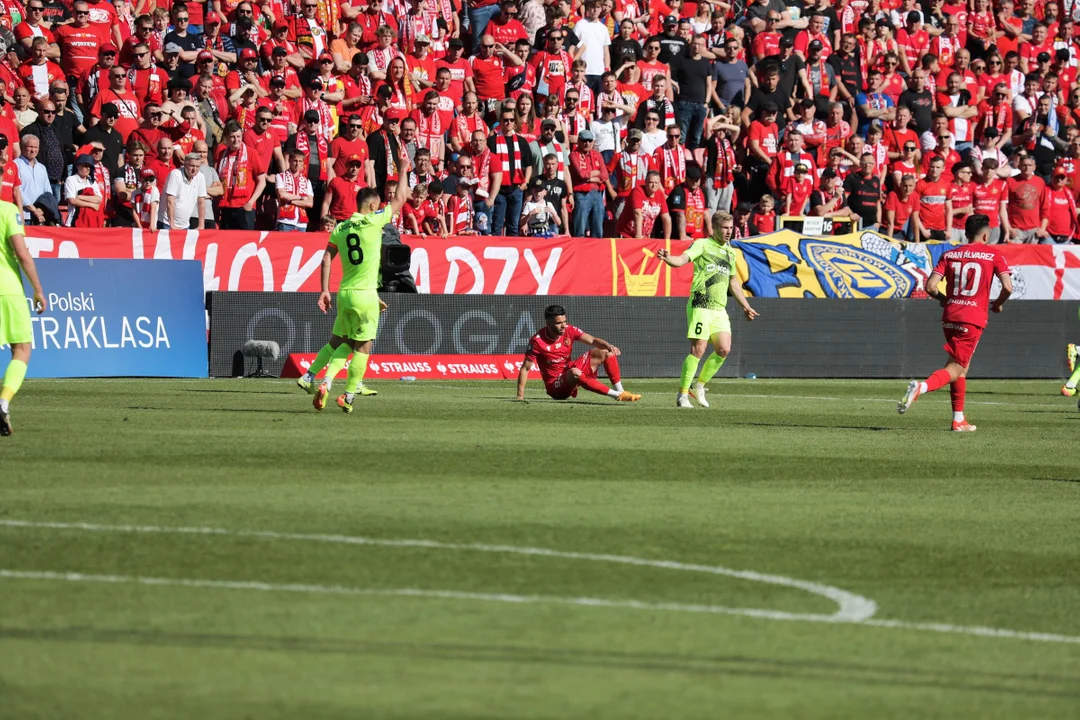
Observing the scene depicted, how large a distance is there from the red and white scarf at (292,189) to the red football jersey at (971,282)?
11170mm

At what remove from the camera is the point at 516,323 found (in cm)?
2595

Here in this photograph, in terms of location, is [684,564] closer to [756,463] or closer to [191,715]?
[191,715]

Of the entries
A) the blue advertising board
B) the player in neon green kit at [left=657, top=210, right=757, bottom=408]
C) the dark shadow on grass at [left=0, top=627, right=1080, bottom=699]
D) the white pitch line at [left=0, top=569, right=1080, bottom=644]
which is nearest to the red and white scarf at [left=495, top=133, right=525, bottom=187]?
the blue advertising board

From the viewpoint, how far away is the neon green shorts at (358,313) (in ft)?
55.8

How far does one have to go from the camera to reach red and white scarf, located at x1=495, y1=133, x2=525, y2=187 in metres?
26.6

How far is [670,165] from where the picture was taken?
28203mm

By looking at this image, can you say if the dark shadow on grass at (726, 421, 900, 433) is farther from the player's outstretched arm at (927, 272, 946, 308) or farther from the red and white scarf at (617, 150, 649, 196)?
the red and white scarf at (617, 150, 649, 196)

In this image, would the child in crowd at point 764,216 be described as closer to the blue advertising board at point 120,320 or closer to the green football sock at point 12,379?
the blue advertising board at point 120,320

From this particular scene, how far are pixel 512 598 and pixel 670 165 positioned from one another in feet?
72.6

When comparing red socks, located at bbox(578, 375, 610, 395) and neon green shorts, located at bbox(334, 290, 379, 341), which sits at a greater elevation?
neon green shorts, located at bbox(334, 290, 379, 341)

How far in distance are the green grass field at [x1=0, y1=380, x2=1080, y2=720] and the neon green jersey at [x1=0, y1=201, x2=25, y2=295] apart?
3.99 ft

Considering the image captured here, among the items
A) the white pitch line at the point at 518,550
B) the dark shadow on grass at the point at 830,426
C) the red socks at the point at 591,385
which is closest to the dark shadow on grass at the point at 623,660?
the white pitch line at the point at 518,550

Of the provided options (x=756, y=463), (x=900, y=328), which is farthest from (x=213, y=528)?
(x=900, y=328)

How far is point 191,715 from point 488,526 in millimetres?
3974
